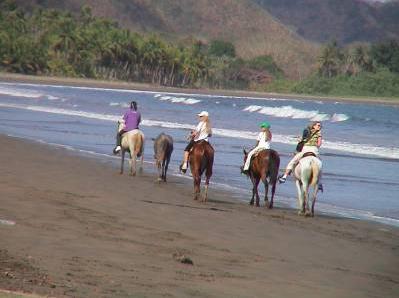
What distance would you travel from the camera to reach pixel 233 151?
107 feet

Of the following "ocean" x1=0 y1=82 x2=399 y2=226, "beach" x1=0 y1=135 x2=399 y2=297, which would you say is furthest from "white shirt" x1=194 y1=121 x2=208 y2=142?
"ocean" x1=0 y1=82 x2=399 y2=226

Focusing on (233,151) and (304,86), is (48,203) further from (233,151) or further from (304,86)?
(304,86)

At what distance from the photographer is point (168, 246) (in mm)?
12562

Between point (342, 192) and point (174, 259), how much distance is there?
37.2ft

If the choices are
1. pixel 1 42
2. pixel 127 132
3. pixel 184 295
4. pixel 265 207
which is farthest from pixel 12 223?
pixel 1 42

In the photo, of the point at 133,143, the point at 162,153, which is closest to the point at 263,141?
the point at 162,153

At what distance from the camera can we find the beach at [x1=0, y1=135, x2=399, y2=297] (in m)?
9.99

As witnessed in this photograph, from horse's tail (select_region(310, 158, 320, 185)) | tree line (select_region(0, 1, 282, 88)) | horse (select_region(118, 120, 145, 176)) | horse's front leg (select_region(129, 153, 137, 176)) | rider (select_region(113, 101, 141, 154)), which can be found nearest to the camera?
horse's tail (select_region(310, 158, 320, 185))

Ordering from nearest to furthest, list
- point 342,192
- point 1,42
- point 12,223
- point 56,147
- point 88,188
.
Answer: point 12,223, point 88,188, point 342,192, point 56,147, point 1,42

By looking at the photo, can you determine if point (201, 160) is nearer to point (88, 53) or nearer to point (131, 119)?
point (131, 119)

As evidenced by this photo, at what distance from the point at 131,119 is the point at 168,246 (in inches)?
389

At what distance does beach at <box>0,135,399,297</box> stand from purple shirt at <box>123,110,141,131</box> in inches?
78.8

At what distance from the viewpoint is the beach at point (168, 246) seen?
9992 millimetres

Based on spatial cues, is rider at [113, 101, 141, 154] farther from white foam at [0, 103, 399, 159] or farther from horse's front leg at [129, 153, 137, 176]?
white foam at [0, 103, 399, 159]
